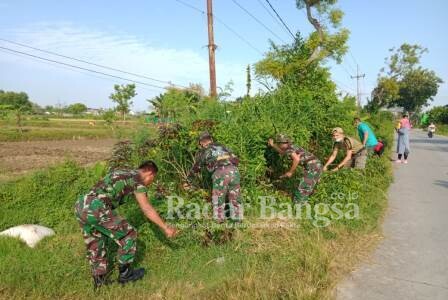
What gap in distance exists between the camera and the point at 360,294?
3.40 meters

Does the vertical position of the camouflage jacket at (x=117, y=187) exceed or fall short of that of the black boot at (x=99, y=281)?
it exceeds it

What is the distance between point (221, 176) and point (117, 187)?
1470mm

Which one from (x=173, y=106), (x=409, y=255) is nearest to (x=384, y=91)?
→ (x=173, y=106)

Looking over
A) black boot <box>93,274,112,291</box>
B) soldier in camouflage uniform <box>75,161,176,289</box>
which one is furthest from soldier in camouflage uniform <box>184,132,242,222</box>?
black boot <box>93,274,112,291</box>

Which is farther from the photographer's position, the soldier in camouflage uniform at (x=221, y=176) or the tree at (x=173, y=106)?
the tree at (x=173, y=106)

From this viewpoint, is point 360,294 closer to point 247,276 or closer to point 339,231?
point 247,276

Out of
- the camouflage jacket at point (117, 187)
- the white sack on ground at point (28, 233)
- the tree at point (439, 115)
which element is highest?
the tree at point (439, 115)

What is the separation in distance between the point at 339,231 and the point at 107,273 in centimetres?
294

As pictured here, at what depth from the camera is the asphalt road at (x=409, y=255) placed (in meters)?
3.46

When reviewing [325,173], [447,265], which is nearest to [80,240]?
[325,173]

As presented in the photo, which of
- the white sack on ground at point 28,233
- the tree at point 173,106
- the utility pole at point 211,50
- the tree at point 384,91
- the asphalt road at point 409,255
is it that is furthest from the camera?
the tree at point 384,91

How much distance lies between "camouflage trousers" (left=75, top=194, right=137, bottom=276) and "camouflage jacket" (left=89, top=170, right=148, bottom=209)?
0.06m

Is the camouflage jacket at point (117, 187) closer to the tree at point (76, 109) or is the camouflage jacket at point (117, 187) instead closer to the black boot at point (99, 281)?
the black boot at point (99, 281)

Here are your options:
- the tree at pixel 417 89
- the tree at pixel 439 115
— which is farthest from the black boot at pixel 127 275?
the tree at pixel 439 115
